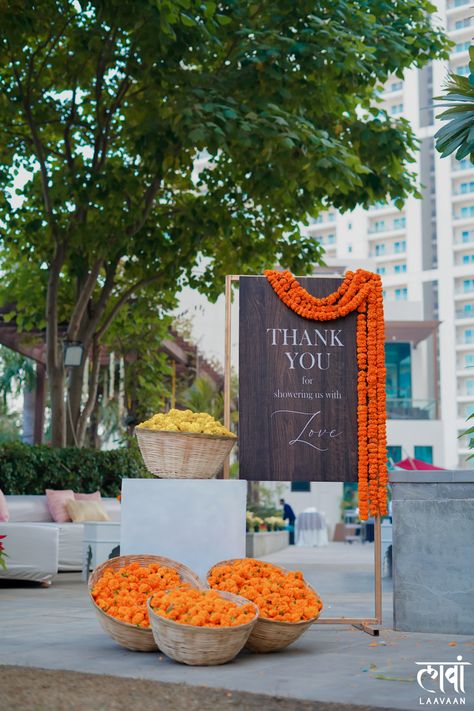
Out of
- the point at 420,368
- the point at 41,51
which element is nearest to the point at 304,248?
the point at 41,51

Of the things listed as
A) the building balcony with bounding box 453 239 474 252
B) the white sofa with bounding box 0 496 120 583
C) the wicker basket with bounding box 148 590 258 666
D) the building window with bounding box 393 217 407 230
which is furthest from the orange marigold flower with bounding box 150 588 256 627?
the building window with bounding box 393 217 407 230

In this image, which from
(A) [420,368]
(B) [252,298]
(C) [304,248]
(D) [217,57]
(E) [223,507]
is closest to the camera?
(E) [223,507]

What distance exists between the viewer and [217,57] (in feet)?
36.0

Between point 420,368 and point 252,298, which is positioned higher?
point 420,368

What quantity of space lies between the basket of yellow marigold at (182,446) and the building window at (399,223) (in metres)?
70.6

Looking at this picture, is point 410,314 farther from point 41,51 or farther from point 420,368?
point 41,51

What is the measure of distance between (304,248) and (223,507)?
8023mm

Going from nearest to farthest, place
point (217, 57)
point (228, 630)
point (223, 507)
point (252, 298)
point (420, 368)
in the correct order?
point (228, 630) → point (223, 507) → point (252, 298) → point (217, 57) → point (420, 368)

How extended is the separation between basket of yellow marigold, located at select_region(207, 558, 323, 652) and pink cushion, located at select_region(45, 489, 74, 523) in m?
5.92

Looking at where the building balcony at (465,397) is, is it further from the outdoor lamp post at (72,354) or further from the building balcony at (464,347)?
the outdoor lamp post at (72,354)

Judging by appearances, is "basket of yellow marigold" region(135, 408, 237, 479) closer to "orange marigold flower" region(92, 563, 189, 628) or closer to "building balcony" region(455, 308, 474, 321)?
"orange marigold flower" region(92, 563, 189, 628)

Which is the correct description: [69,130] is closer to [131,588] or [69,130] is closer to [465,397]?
[131,588]

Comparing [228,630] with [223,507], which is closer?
[228,630]

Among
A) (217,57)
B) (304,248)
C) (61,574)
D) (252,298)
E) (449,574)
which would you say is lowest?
(61,574)
